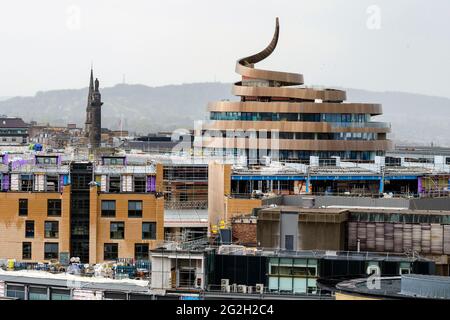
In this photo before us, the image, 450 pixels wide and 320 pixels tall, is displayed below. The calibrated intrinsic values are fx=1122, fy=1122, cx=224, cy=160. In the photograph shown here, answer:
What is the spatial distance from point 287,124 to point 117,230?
26.2 metres

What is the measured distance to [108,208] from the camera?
29.4m

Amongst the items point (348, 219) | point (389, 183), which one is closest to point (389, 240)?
point (348, 219)

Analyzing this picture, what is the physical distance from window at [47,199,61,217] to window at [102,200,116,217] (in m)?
1.19

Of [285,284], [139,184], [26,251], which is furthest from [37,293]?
[139,184]

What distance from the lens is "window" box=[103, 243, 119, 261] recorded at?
95.0ft

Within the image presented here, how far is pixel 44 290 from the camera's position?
1845 centimetres

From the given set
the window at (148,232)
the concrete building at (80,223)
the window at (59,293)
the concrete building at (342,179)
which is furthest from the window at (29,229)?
the concrete building at (342,179)

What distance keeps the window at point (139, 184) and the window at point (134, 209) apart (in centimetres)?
149

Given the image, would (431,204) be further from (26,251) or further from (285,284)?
(26,251)

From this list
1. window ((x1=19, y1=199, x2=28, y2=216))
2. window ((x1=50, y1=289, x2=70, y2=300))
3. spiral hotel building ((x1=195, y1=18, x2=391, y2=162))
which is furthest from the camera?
spiral hotel building ((x1=195, y1=18, x2=391, y2=162))

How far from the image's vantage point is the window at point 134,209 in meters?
29.3

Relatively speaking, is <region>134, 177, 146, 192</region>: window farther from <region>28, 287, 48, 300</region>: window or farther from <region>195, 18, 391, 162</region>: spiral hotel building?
<region>195, 18, 391, 162</region>: spiral hotel building

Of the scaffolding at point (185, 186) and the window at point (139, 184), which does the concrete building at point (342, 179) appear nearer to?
the scaffolding at point (185, 186)

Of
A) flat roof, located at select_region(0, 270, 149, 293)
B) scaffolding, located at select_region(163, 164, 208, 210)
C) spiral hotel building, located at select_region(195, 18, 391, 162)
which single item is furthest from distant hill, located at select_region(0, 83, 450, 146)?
flat roof, located at select_region(0, 270, 149, 293)
